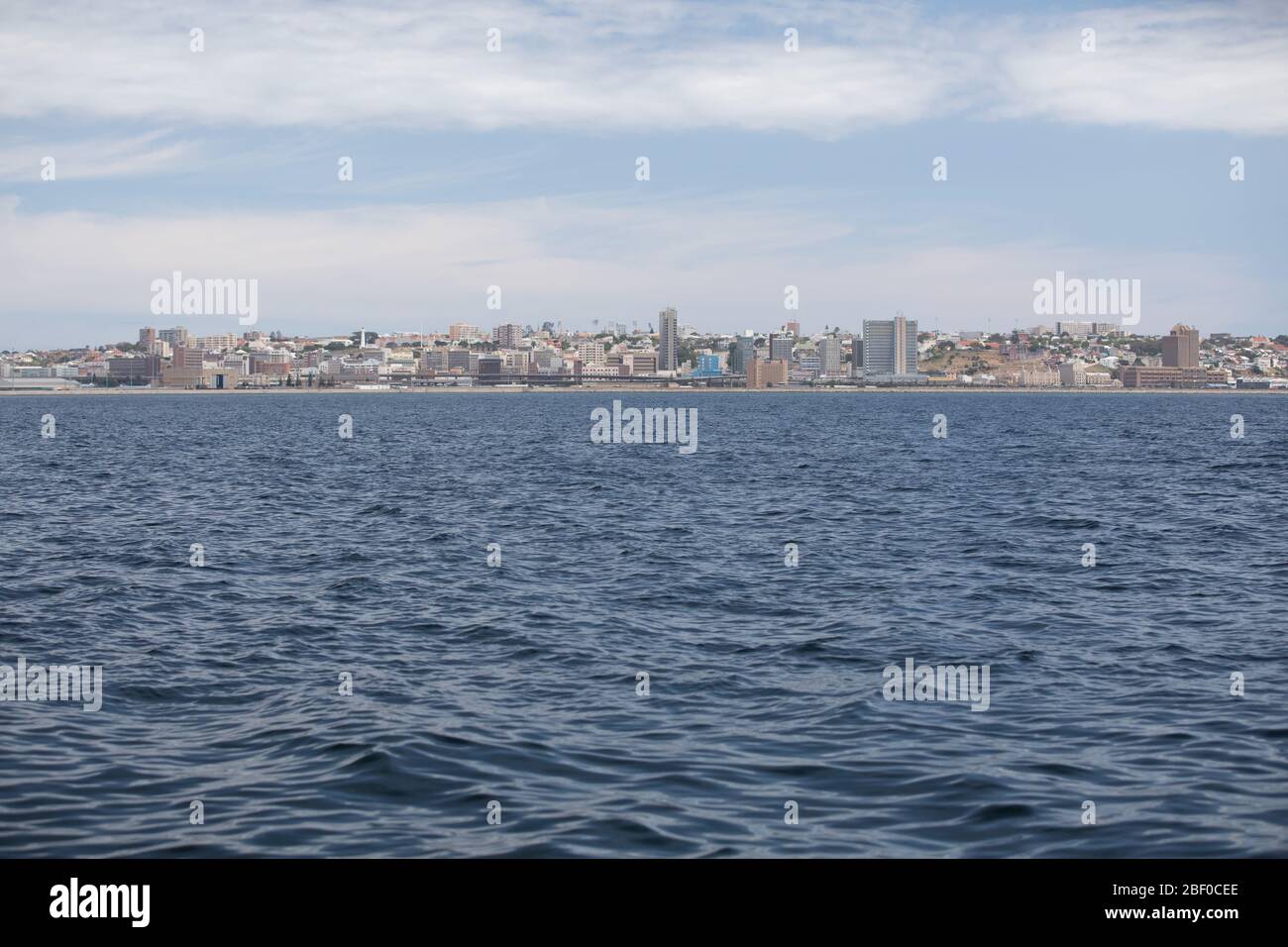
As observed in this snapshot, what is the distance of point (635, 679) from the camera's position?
1881cm

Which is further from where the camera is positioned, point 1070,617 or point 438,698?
point 1070,617

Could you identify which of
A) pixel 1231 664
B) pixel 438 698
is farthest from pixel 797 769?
pixel 1231 664

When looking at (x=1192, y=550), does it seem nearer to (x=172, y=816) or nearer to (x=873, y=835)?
(x=873, y=835)

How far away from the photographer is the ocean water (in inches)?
503

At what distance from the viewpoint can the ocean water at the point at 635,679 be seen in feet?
41.9

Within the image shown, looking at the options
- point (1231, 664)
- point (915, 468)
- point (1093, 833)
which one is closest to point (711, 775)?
point (1093, 833)

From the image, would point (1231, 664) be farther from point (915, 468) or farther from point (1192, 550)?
point (915, 468)

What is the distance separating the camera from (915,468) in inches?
2682

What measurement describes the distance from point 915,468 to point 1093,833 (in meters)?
56.7
